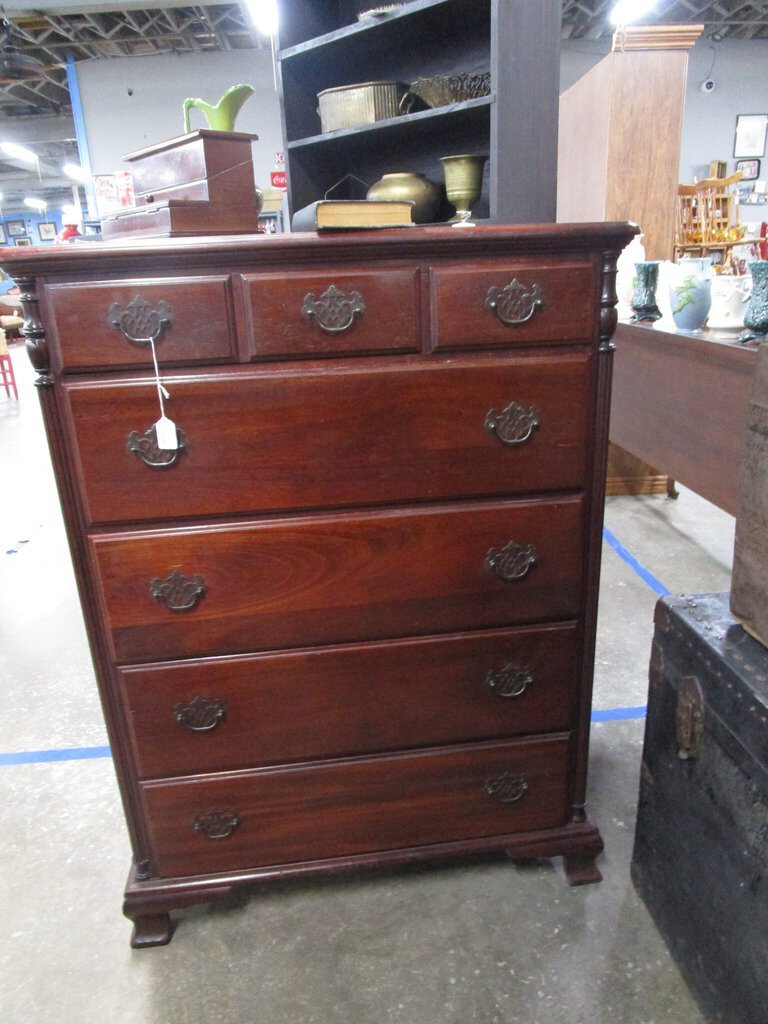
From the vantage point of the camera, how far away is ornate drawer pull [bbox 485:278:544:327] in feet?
3.57

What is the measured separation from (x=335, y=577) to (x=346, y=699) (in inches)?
9.4

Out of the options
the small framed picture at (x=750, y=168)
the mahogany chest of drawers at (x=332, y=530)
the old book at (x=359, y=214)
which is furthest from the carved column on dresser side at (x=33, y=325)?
the small framed picture at (x=750, y=168)

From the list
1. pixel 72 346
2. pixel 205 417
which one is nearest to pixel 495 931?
pixel 205 417

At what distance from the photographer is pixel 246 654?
1.22 meters

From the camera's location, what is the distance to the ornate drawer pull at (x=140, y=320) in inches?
40.0

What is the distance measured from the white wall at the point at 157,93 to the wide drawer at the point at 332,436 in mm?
9257

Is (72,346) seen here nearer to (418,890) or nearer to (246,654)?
(246,654)

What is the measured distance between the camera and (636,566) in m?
2.77

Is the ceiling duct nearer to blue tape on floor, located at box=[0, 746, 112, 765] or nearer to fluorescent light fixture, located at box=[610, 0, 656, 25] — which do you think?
fluorescent light fixture, located at box=[610, 0, 656, 25]

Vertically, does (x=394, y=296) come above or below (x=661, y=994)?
above

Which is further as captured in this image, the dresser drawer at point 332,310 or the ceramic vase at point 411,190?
the ceramic vase at point 411,190

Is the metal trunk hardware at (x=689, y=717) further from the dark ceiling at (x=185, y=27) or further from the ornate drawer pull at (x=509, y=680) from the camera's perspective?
the dark ceiling at (x=185, y=27)

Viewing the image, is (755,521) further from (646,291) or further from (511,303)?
(646,291)

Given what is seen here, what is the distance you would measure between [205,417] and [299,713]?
21.6 inches
